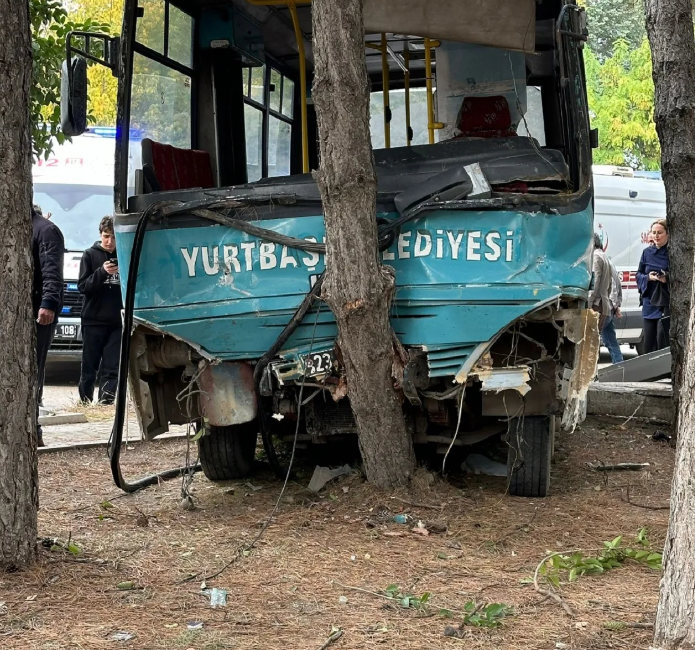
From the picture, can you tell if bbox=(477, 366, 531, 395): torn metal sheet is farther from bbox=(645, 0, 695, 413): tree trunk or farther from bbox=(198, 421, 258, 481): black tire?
bbox=(645, 0, 695, 413): tree trunk

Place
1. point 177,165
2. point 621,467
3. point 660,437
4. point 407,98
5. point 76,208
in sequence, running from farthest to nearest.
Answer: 1. point 76,208
2. point 660,437
3. point 621,467
4. point 407,98
5. point 177,165

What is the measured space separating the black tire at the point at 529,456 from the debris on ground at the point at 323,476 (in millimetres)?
985

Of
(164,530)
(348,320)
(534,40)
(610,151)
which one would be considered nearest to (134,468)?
(164,530)

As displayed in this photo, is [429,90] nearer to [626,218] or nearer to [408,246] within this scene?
[408,246]

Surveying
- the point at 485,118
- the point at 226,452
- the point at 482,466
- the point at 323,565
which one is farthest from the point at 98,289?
the point at 323,565

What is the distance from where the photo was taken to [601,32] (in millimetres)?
43281

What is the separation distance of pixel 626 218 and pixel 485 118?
11.0 m

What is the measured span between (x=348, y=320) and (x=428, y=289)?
1.46 ft

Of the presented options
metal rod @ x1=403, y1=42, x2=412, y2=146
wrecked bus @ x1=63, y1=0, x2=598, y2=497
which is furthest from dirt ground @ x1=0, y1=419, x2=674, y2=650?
metal rod @ x1=403, y1=42, x2=412, y2=146

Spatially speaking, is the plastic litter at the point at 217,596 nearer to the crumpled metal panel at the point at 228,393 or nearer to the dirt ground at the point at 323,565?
the dirt ground at the point at 323,565

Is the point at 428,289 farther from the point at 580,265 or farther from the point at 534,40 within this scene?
the point at 534,40

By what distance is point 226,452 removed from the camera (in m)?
6.75

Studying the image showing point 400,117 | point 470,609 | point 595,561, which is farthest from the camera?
point 400,117

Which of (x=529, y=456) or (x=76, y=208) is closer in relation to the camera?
(x=529, y=456)
